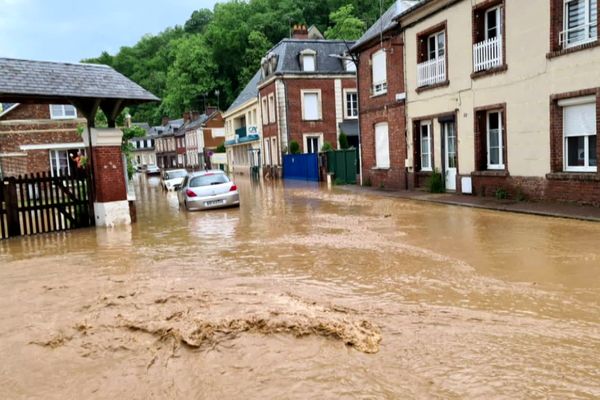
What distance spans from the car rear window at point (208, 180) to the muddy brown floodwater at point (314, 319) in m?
7.42

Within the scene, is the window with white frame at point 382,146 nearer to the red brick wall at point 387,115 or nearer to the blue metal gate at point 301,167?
the red brick wall at point 387,115

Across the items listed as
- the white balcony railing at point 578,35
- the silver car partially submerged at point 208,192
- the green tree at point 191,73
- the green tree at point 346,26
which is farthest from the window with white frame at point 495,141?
the green tree at point 191,73

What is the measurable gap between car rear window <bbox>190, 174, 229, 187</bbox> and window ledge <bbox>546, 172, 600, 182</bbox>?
33.6ft

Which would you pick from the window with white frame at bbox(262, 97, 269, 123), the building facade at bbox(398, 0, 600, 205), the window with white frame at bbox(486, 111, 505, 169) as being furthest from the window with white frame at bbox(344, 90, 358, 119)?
the window with white frame at bbox(486, 111, 505, 169)

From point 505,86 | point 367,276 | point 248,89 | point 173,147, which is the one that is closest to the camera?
point 367,276

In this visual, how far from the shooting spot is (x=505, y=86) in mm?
15453

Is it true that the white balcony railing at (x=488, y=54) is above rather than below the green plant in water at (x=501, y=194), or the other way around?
above

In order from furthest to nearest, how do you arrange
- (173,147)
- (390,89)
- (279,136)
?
(173,147) → (279,136) → (390,89)

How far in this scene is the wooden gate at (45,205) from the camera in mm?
13195

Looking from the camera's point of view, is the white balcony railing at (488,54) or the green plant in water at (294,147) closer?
the white balcony railing at (488,54)

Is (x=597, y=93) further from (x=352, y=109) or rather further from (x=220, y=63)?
(x=220, y=63)

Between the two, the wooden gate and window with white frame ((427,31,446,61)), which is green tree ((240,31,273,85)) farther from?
the wooden gate

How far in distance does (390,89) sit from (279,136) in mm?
16887

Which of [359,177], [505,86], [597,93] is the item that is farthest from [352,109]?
[597,93]
